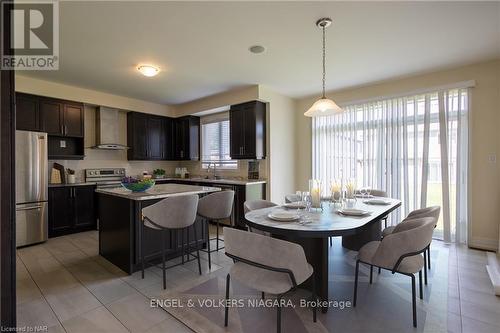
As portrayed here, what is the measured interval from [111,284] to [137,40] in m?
2.68

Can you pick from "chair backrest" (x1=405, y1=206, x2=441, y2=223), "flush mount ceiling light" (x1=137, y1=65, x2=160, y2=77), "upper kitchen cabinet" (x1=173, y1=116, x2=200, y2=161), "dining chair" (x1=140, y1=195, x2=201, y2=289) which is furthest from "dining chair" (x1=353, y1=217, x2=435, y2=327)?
"upper kitchen cabinet" (x1=173, y1=116, x2=200, y2=161)

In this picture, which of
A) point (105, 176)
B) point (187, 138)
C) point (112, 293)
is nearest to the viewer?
point (112, 293)

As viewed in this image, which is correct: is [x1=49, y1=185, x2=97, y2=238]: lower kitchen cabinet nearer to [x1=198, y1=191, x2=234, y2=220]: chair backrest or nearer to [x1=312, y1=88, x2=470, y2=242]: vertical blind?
[x1=198, y1=191, x2=234, y2=220]: chair backrest

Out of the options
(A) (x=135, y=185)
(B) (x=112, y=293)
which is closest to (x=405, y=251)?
(B) (x=112, y=293)

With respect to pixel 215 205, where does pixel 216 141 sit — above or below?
above

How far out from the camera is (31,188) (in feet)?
12.3

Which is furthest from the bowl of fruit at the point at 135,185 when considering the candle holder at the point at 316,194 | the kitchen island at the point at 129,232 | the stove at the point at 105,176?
the stove at the point at 105,176

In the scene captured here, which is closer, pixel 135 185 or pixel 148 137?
pixel 135 185

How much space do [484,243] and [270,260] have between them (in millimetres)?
3782

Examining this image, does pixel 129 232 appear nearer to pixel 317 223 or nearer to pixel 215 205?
pixel 215 205

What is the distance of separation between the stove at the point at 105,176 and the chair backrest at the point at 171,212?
2867mm

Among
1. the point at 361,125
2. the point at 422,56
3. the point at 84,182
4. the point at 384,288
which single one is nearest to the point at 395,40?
the point at 422,56

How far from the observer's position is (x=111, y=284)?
100 inches

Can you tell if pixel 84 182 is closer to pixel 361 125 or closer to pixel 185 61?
pixel 185 61
